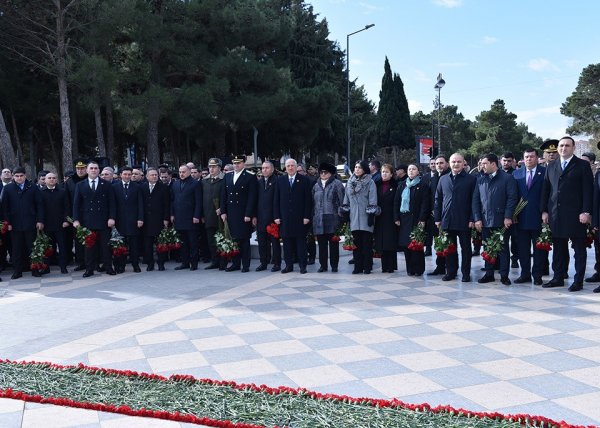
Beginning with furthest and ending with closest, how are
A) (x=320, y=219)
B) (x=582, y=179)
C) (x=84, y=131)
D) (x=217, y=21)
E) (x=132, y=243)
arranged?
1. (x=84, y=131)
2. (x=217, y=21)
3. (x=132, y=243)
4. (x=320, y=219)
5. (x=582, y=179)

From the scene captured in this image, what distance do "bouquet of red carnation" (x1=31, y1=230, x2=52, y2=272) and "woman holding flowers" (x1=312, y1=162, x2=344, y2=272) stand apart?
4.70 metres

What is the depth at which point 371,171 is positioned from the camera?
9.88 m

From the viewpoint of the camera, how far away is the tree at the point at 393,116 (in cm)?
5025

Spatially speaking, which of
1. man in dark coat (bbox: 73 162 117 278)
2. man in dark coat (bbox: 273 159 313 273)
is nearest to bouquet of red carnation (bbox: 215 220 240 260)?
man in dark coat (bbox: 273 159 313 273)

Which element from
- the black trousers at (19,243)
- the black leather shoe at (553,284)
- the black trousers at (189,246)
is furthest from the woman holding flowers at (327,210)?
the black trousers at (19,243)

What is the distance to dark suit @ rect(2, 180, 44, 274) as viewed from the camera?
387 inches

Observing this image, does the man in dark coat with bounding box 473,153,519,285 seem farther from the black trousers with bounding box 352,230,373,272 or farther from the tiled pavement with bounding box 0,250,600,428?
the black trousers with bounding box 352,230,373,272

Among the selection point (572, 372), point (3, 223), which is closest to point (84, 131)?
point (3, 223)

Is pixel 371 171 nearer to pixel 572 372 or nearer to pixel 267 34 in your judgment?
pixel 572 372

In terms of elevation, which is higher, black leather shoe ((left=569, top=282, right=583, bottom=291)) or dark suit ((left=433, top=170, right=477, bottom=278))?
dark suit ((left=433, top=170, right=477, bottom=278))

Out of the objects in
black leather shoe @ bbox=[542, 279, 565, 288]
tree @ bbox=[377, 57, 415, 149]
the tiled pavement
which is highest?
tree @ bbox=[377, 57, 415, 149]

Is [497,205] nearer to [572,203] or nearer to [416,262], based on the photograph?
[572,203]

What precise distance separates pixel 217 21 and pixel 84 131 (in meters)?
13.0

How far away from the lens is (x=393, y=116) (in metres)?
50.6
